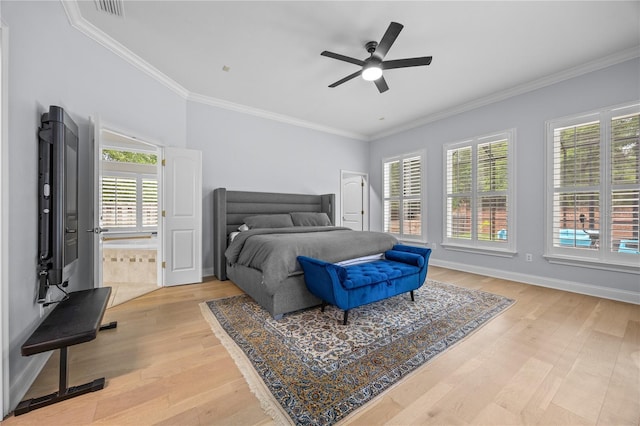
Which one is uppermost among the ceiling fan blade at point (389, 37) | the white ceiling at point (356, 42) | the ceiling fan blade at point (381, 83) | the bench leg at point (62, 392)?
the white ceiling at point (356, 42)

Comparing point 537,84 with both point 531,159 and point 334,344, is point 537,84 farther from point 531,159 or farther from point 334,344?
point 334,344

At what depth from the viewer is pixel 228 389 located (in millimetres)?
1570

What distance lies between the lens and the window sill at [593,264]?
9.77 ft

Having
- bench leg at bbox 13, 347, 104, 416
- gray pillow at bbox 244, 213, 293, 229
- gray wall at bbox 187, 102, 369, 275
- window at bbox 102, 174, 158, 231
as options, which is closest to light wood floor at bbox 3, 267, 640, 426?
bench leg at bbox 13, 347, 104, 416

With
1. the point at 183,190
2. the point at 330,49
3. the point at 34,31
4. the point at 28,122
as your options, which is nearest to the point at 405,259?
the point at 330,49

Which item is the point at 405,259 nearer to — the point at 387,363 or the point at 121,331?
the point at 387,363

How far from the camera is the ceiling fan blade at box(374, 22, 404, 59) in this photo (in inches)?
87.3

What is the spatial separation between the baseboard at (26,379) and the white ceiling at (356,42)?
2859 millimetres

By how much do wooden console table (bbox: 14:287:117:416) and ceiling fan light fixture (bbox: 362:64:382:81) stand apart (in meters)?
3.17

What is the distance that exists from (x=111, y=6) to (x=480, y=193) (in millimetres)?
5268

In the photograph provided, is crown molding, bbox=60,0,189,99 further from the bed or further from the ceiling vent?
the bed

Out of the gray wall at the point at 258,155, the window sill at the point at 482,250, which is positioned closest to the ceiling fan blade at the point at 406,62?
the gray wall at the point at 258,155

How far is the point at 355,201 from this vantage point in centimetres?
630

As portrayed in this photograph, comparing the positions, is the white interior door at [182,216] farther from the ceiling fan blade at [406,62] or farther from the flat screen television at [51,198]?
the ceiling fan blade at [406,62]
